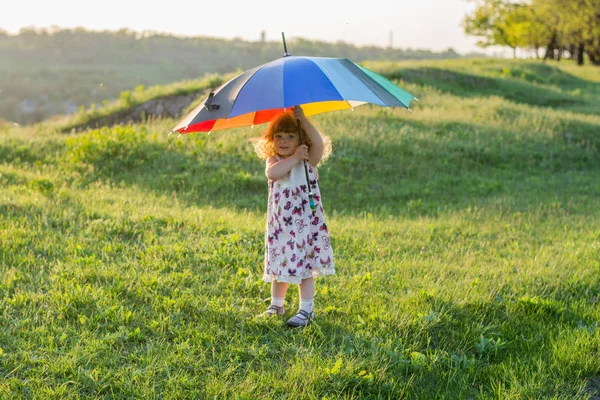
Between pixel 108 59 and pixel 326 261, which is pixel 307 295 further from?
pixel 108 59

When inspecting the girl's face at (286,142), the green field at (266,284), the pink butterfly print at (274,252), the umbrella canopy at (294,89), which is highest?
the umbrella canopy at (294,89)

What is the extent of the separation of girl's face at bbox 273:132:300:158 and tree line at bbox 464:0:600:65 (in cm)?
3947

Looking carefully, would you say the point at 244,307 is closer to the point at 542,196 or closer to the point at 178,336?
the point at 178,336

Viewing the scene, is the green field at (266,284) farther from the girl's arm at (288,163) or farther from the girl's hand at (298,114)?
the girl's hand at (298,114)

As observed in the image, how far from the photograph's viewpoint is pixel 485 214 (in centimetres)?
995

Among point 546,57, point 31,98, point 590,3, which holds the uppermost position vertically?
point 590,3

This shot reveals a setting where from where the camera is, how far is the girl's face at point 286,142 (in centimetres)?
511

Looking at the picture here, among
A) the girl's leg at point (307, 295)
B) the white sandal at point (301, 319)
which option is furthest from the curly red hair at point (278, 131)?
the white sandal at point (301, 319)

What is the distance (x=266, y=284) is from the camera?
6.04m

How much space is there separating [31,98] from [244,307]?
52161mm

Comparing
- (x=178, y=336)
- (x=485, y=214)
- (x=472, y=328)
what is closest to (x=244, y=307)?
(x=178, y=336)

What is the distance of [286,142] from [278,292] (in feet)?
4.22

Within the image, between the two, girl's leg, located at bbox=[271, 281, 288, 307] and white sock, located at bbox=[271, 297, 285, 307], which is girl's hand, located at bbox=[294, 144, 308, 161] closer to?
girl's leg, located at bbox=[271, 281, 288, 307]

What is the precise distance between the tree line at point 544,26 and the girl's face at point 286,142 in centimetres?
3947
